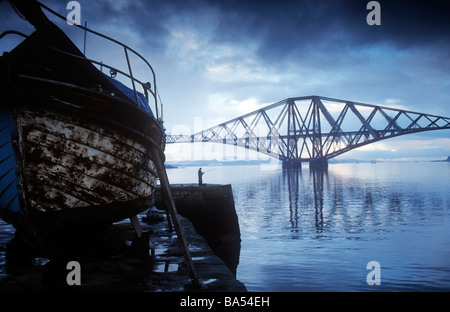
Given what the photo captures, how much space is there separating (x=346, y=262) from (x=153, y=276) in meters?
7.30

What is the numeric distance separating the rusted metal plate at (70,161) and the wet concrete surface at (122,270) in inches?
40.7

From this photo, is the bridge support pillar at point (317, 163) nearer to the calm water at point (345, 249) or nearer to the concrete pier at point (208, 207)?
the calm water at point (345, 249)

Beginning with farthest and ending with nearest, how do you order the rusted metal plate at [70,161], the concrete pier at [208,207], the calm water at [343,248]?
the concrete pier at [208,207] → the calm water at [343,248] → the rusted metal plate at [70,161]

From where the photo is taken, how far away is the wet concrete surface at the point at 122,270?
13.0 ft

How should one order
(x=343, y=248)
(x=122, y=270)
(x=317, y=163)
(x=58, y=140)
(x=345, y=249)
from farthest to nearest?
(x=317, y=163)
(x=343, y=248)
(x=345, y=249)
(x=122, y=270)
(x=58, y=140)

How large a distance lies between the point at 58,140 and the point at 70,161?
34 centimetres

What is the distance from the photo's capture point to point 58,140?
4309 millimetres

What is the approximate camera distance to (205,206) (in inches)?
465

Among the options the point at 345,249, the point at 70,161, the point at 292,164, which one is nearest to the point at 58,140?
the point at 70,161

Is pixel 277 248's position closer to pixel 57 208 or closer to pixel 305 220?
pixel 305 220

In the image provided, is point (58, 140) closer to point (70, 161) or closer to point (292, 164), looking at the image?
point (70, 161)

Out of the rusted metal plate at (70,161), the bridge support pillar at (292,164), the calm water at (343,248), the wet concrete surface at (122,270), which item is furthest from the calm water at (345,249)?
the bridge support pillar at (292,164)

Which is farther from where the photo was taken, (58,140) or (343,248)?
(343,248)
